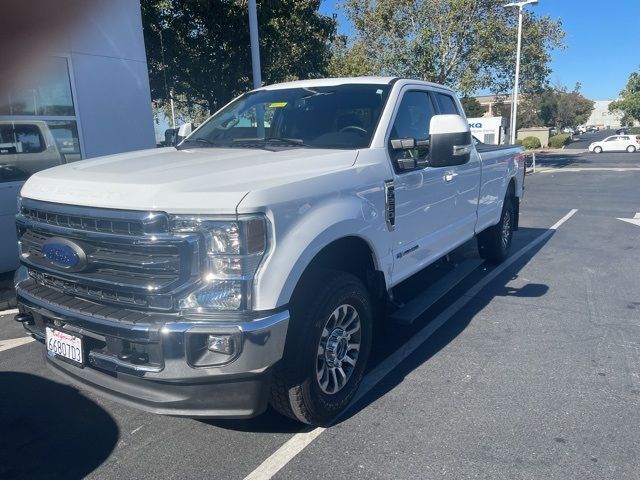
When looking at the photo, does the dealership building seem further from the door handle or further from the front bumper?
the door handle

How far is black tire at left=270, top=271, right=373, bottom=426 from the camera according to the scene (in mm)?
2822

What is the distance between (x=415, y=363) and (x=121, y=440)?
2.13 m

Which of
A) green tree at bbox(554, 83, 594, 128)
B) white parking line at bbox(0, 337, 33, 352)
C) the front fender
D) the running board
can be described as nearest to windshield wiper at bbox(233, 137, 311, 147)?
the front fender

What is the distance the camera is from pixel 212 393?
8.38 ft

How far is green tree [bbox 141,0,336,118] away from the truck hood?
10459mm

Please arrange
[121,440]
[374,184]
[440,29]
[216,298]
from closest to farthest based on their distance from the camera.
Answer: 1. [216,298]
2. [121,440]
3. [374,184]
4. [440,29]

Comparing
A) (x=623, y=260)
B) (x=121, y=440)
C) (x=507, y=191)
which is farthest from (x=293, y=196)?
(x=623, y=260)

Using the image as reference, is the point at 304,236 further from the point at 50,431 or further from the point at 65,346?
the point at 50,431

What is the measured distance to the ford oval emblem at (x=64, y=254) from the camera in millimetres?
2707

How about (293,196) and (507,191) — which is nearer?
(293,196)

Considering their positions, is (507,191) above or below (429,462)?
above

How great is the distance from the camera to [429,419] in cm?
328

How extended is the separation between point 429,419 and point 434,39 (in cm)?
2018

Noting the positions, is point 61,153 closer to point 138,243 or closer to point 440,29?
point 138,243
